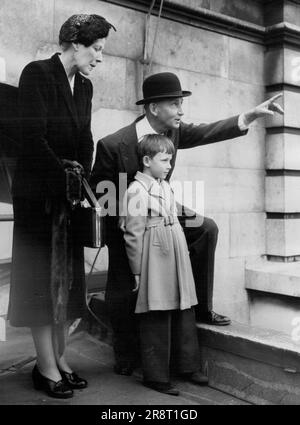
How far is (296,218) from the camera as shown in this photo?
24.2 feet

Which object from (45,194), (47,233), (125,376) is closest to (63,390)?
(125,376)

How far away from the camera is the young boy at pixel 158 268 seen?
12.5 feet

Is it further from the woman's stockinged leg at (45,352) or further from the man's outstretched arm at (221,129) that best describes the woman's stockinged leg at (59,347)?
the man's outstretched arm at (221,129)

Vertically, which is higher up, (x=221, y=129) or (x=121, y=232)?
(x=221, y=129)

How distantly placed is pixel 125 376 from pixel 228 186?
11.3 ft

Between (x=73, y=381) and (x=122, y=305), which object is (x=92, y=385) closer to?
(x=73, y=381)

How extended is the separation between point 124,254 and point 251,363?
1194 millimetres

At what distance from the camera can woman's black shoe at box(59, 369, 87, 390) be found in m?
3.80

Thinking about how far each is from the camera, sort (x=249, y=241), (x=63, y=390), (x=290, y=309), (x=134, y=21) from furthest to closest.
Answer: (x=249, y=241), (x=290, y=309), (x=134, y=21), (x=63, y=390)

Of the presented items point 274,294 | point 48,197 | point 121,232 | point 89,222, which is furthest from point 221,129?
point 274,294

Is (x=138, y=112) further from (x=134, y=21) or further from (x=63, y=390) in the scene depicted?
(x=63, y=390)

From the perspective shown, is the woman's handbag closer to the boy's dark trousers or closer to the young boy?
the young boy

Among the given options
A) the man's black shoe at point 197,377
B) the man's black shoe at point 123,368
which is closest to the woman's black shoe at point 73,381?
the man's black shoe at point 123,368

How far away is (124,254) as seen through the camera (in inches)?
161
